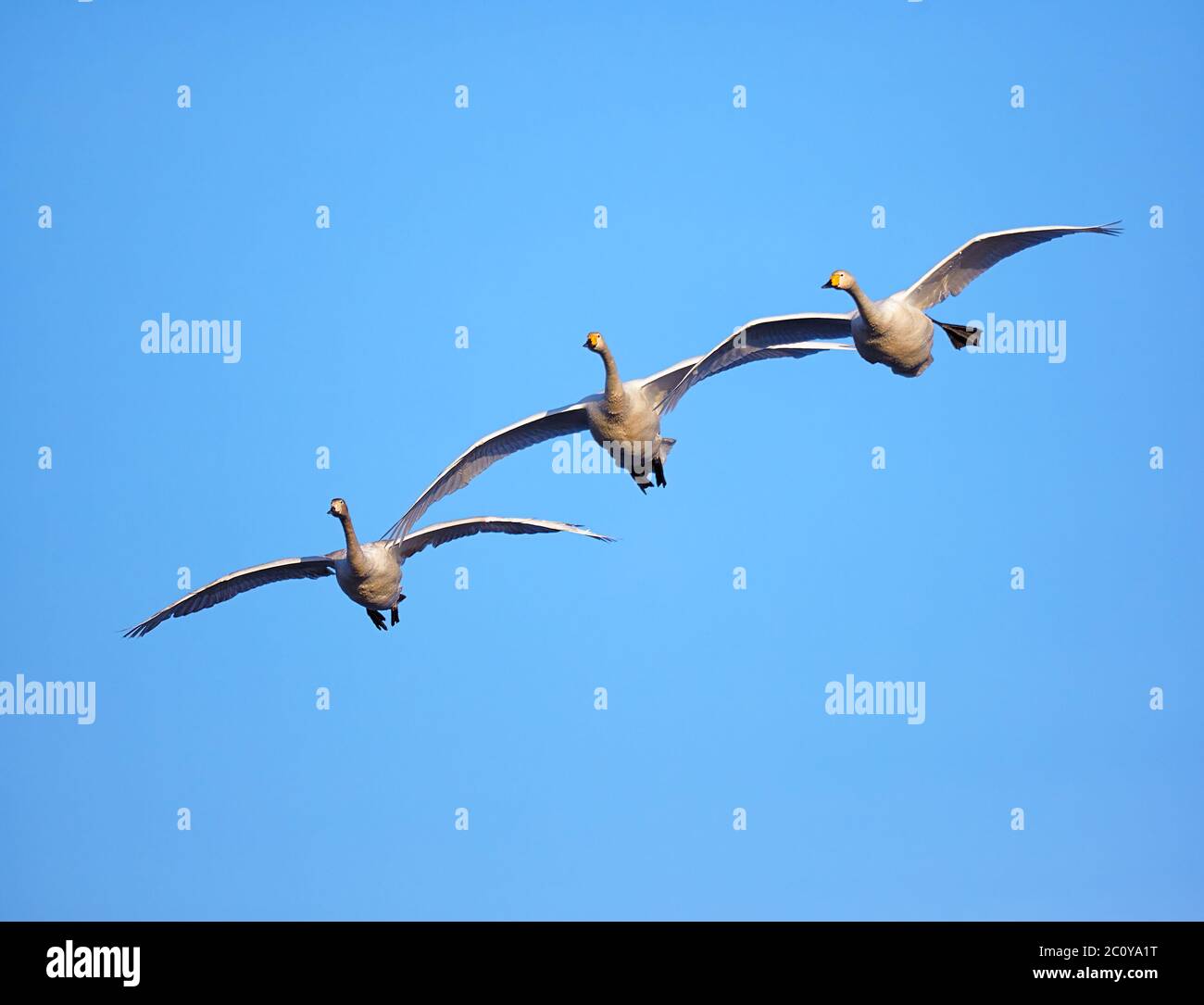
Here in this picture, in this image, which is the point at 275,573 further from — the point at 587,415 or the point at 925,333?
the point at 925,333

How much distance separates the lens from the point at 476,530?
1554 inches

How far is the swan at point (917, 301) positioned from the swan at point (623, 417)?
0.89 meters

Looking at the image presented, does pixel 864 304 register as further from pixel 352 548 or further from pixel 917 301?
pixel 352 548

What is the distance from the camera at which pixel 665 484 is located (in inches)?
1576

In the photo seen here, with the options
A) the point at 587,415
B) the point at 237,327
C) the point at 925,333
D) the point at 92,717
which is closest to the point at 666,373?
the point at 587,415

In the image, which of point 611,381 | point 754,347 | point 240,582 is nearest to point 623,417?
point 611,381

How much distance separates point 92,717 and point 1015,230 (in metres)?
20.9

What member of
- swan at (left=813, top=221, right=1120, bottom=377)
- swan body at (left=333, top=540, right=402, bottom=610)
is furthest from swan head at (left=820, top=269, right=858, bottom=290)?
swan body at (left=333, top=540, right=402, bottom=610)

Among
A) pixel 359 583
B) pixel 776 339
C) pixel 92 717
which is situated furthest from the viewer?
pixel 92 717

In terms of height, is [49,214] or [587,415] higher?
[49,214]

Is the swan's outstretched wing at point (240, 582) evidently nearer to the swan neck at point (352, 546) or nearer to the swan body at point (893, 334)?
the swan neck at point (352, 546)

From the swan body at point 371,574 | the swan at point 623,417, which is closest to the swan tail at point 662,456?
the swan at point 623,417

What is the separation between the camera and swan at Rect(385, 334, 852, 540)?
37562 mm

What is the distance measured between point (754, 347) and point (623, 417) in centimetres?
261
